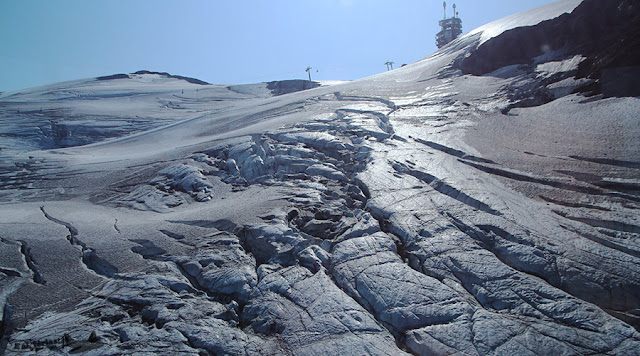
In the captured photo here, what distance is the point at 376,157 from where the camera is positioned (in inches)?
277

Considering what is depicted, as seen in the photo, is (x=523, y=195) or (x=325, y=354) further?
(x=523, y=195)

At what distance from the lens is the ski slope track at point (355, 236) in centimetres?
319

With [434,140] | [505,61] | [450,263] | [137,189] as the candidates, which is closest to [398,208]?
[450,263]

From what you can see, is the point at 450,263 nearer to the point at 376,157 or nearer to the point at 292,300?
the point at 292,300

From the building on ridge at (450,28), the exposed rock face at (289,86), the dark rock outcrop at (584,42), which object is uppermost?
the building on ridge at (450,28)

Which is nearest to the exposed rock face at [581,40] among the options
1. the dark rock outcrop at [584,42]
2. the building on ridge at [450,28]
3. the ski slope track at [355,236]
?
the dark rock outcrop at [584,42]

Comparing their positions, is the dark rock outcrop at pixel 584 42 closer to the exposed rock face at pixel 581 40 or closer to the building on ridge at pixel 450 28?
the exposed rock face at pixel 581 40

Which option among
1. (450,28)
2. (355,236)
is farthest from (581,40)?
(450,28)

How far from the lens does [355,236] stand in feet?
15.2

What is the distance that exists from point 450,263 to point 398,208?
140cm

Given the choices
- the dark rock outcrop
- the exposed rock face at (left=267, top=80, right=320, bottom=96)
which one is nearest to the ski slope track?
the dark rock outcrop

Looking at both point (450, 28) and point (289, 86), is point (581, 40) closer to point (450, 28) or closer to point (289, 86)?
point (289, 86)

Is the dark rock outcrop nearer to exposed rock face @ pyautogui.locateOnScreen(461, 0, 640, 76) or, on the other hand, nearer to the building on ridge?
exposed rock face @ pyautogui.locateOnScreen(461, 0, 640, 76)

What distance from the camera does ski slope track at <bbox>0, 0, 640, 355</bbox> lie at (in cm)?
319
